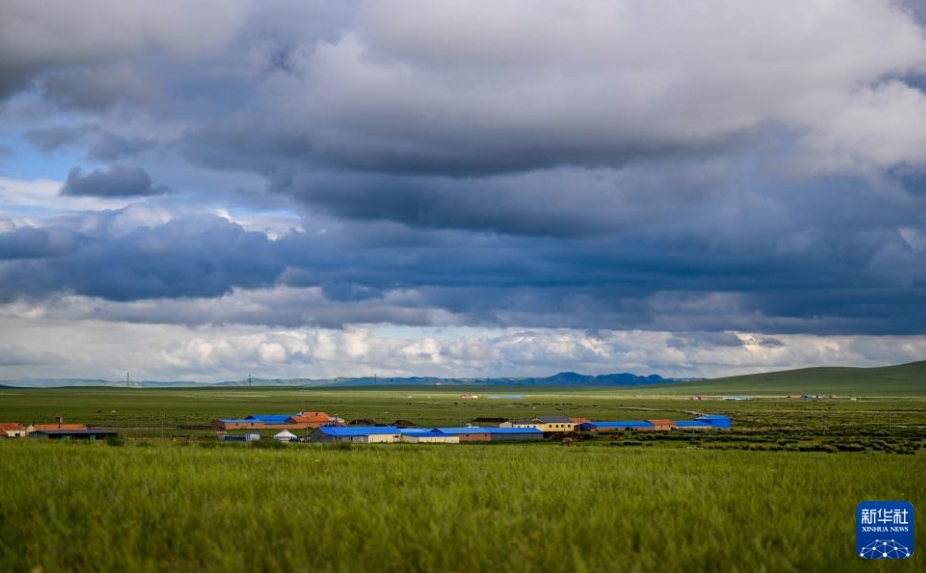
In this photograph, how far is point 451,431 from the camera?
315ft

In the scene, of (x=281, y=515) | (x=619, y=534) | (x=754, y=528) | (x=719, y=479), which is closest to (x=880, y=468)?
(x=719, y=479)

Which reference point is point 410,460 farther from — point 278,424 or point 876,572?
point 278,424

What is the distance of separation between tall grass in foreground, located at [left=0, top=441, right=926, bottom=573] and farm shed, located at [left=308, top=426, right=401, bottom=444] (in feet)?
220

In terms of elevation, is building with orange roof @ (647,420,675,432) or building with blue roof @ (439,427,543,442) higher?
building with blue roof @ (439,427,543,442)

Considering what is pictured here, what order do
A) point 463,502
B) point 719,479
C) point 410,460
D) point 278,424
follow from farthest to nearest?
point 278,424
point 410,460
point 719,479
point 463,502

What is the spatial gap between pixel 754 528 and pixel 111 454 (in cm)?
1394

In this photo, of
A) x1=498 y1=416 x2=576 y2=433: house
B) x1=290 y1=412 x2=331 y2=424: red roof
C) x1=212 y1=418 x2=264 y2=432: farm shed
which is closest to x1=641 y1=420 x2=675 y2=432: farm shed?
x1=498 y1=416 x2=576 y2=433: house

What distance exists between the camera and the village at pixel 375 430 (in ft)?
273

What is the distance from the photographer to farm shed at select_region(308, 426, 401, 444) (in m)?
85.1

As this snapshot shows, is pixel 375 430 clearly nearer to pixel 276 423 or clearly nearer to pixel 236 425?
pixel 236 425

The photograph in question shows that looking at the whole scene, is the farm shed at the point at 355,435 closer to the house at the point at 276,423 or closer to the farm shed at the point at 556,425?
the house at the point at 276,423

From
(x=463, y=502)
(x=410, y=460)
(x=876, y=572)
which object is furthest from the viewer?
(x=410, y=460)
